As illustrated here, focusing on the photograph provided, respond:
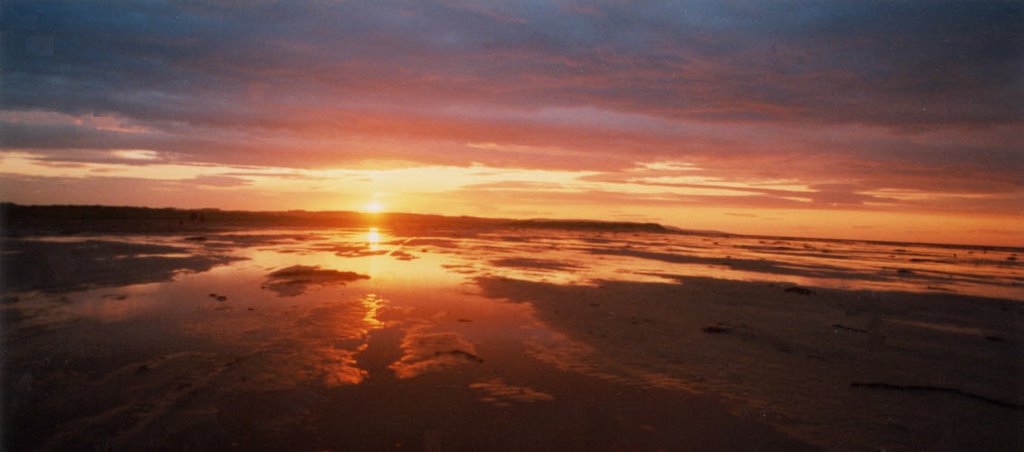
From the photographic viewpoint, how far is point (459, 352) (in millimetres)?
7918

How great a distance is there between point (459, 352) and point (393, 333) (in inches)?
65.9

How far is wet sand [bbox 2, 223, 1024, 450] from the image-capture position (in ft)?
16.9

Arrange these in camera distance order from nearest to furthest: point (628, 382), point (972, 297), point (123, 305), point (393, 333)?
point (628, 382) → point (393, 333) → point (123, 305) → point (972, 297)

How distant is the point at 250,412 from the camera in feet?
17.7

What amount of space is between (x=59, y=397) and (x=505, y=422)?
4.80 meters

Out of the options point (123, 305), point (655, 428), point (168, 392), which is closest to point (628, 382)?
point (655, 428)

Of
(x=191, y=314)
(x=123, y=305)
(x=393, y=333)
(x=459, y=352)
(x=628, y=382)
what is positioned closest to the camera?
(x=628, y=382)

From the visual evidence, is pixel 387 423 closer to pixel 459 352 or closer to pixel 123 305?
pixel 459 352

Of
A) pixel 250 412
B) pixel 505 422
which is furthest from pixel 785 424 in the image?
pixel 250 412

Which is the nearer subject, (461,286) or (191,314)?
(191,314)

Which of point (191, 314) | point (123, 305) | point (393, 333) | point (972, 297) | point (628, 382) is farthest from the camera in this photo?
point (972, 297)

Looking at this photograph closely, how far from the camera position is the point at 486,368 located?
7219 millimetres

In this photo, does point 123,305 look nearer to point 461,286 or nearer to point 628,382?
point 461,286

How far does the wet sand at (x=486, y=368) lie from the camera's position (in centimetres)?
514
